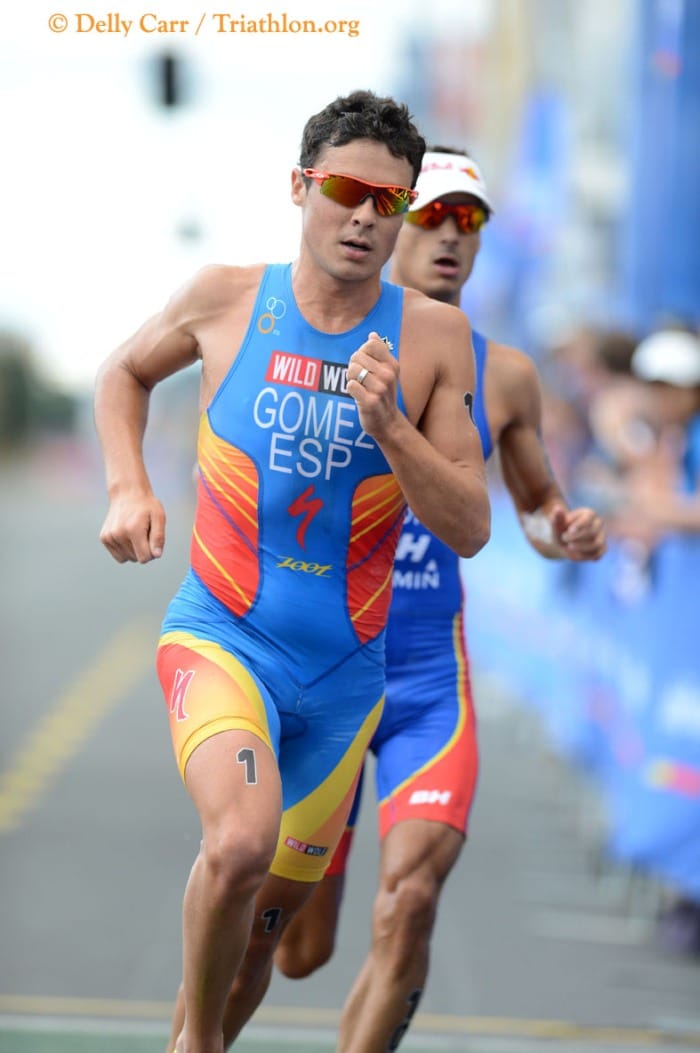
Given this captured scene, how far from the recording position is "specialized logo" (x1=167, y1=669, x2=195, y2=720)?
4.32 metres

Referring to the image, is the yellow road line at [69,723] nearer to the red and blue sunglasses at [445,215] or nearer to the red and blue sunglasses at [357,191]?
the red and blue sunglasses at [445,215]

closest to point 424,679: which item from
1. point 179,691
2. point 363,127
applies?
point 179,691

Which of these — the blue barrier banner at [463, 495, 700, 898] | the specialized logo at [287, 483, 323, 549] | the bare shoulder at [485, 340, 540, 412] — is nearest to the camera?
the specialized logo at [287, 483, 323, 549]

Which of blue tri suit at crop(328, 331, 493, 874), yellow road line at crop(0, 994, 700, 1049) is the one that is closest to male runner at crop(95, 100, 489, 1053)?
blue tri suit at crop(328, 331, 493, 874)

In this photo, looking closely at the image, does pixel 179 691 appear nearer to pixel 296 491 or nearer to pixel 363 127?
pixel 296 491

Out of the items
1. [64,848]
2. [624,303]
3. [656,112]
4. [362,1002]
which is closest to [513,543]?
[624,303]

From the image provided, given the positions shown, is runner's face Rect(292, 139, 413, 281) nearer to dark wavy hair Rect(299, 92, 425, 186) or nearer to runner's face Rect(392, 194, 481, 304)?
dark wavy hair Rect(299, 92, 425, 186)

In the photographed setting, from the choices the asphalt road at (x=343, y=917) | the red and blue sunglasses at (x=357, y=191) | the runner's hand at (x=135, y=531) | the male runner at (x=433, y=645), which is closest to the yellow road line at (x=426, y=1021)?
the asphalt road at (x=343, y=917)

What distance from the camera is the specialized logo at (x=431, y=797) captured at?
5.28 metres

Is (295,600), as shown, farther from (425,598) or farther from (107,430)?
(425,598)

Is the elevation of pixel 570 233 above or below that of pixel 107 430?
below

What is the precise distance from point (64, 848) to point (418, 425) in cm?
562

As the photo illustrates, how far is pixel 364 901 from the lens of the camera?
8625mm

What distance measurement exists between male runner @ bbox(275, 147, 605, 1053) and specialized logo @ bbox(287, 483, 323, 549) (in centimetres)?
113
